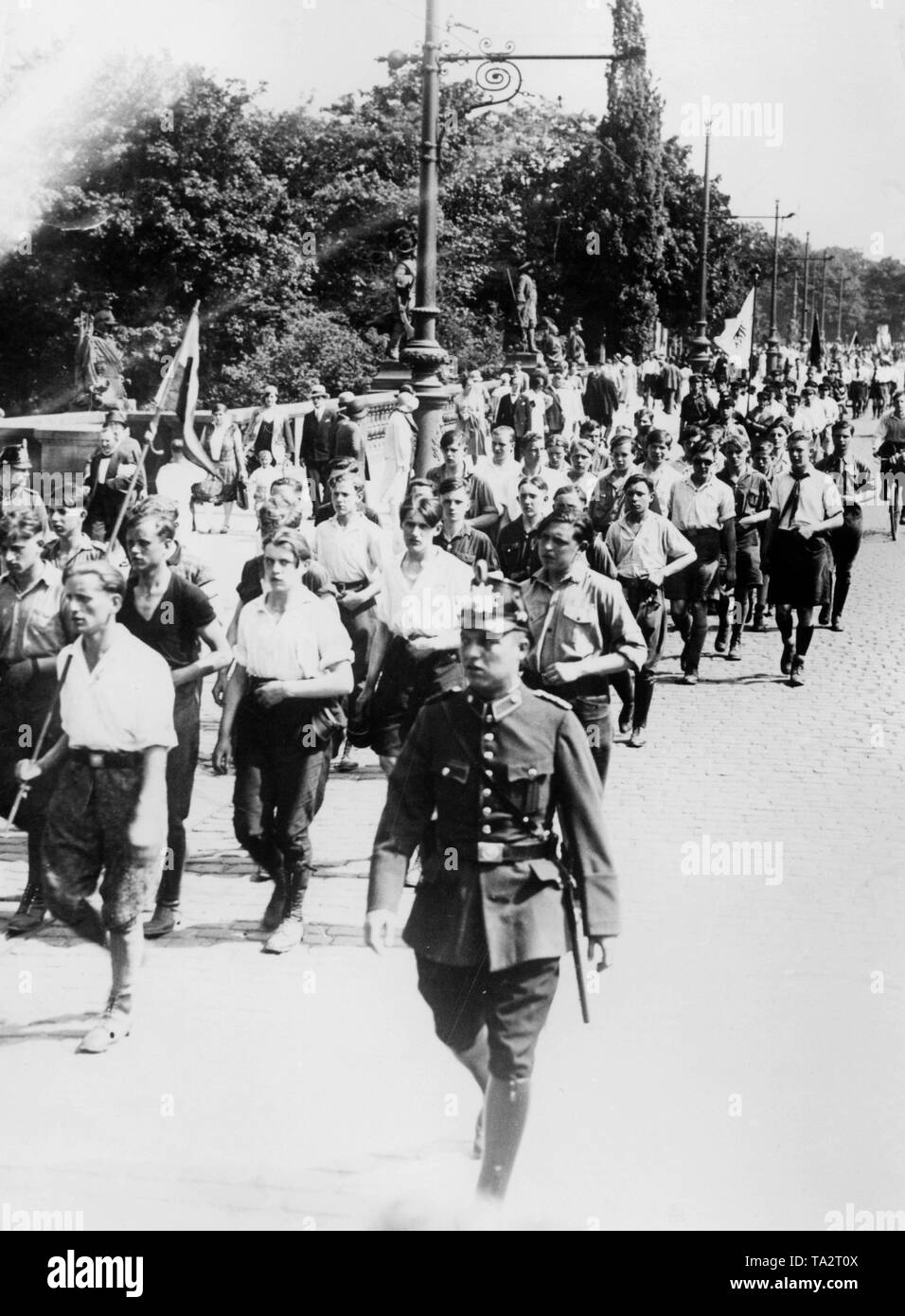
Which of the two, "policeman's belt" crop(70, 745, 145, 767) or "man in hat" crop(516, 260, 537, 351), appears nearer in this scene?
"policeman's belt" crop(70, 745, 145, 767)

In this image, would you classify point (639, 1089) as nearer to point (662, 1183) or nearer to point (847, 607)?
point (662, 1183)

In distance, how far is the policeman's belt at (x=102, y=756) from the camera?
238 inches

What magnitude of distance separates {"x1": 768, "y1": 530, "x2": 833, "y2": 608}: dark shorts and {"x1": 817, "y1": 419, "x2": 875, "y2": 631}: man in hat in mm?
1333

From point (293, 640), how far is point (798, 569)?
647 centimetres

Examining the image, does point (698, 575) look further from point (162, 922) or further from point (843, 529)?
point (162, 922)

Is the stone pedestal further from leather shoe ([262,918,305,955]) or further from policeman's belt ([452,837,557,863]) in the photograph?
policeman's belt ([452,837,557,863])

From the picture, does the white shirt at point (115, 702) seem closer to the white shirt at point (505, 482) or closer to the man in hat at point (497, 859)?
the man in hat at point (497, 859)

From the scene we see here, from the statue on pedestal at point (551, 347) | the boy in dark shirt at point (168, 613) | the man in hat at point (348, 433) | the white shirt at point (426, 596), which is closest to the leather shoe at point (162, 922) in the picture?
the boy in dark shirt at point (168, 613)

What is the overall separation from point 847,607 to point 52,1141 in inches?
468

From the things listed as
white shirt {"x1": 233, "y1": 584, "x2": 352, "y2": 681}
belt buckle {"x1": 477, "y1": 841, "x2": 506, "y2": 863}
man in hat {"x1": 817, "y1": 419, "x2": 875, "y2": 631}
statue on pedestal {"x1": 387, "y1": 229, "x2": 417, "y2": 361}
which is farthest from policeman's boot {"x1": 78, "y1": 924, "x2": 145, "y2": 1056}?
man in hat {"x1": 817, "y1": 419, "x2": 875, "y2": 631}

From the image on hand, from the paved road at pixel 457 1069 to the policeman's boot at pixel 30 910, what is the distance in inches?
6.1

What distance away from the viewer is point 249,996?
6.34 meters

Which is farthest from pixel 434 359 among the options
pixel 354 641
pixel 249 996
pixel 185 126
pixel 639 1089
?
pixel 639 1089

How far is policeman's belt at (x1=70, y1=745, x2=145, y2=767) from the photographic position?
6043 millimetres
